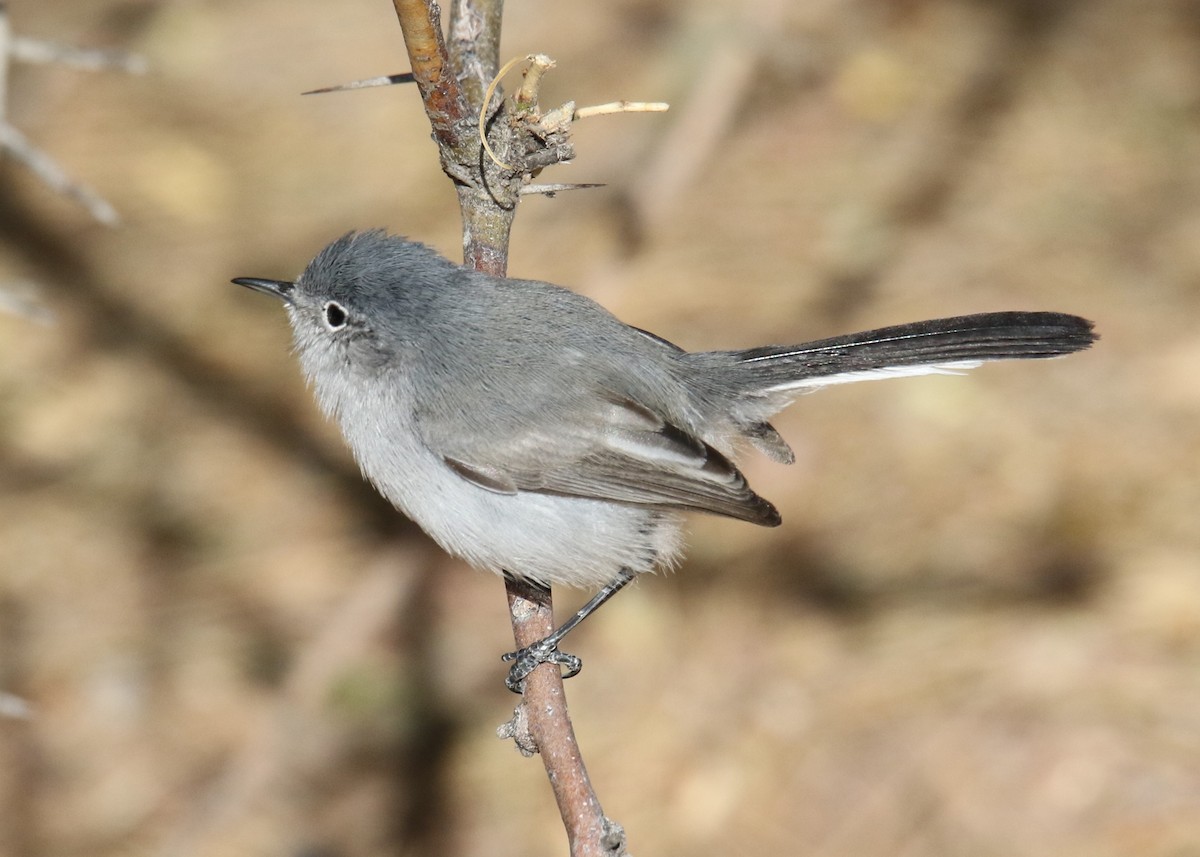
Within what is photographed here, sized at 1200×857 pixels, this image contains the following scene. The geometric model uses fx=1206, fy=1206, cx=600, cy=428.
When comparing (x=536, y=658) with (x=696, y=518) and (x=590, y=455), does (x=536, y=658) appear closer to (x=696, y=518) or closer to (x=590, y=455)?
(x=590, y=455)

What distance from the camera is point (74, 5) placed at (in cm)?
637

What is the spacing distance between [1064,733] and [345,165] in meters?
4.13

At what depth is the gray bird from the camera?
9.07 ft

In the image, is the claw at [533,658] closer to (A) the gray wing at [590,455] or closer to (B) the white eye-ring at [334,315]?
(A) the gray wing at [590,455]

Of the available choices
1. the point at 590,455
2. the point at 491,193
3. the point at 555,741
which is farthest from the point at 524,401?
the point at 555,741

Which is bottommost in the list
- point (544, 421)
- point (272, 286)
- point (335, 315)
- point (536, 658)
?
point (536, 658)

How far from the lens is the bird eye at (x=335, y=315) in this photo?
287cm

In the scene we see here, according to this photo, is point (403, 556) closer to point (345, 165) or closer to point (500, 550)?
point (500, 550)

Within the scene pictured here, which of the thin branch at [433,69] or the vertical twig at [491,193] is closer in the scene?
the thin branch at [433,69]

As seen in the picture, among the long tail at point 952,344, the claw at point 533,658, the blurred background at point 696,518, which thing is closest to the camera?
the claw at point 533,658

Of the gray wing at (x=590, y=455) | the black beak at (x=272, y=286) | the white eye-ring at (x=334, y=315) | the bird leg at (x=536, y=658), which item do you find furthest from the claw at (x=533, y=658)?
the black beak at (x=272, y=286)


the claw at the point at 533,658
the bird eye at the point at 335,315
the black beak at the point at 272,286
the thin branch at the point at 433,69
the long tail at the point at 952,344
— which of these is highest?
the black beak at the point at 272,286

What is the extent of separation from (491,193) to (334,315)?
517 millimetres

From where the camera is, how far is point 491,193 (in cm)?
267
